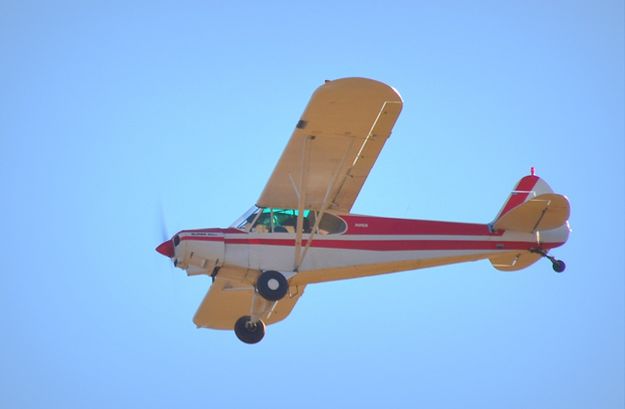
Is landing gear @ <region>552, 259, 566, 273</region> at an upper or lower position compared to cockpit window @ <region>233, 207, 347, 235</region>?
lower

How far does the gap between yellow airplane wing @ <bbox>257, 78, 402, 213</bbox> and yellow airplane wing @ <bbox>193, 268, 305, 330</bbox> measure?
182cm

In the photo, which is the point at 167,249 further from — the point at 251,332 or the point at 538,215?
the point at 538,215

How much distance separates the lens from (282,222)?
56.2 ft

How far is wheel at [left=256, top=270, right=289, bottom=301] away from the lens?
54.2 ft

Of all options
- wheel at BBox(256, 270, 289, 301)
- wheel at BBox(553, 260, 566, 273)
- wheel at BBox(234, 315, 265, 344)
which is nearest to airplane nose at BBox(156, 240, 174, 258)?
wheel at BBox(256, 270, 289, 301)

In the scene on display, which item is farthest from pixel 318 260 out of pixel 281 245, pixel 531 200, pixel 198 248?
pixel 531 200

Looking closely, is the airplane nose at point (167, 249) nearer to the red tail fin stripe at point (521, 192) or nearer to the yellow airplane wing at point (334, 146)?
the yellow airplane wing at point (334, 146)

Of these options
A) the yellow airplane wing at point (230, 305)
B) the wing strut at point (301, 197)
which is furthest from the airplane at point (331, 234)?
the yellow airplane wing at point (230, 305)

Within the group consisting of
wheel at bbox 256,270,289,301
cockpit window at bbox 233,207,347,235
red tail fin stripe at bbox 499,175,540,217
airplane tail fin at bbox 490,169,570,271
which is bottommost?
wheel at bbox 256,270,289,301

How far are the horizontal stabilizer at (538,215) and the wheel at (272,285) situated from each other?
3.60 m

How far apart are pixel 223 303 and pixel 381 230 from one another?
3366 millimetres

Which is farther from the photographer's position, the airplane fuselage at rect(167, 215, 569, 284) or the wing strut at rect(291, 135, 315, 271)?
the airplane fuselage at rect(167, 215, 569, 284)

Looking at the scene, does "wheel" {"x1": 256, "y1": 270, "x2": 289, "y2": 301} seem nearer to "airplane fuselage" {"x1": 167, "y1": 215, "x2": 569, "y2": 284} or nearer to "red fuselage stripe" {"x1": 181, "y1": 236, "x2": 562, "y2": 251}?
"airplane fuselage" {"x1": 167, "y1": 215, "x2": 569, "y2": 284}

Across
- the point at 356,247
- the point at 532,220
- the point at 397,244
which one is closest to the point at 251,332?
the point at 356,247
